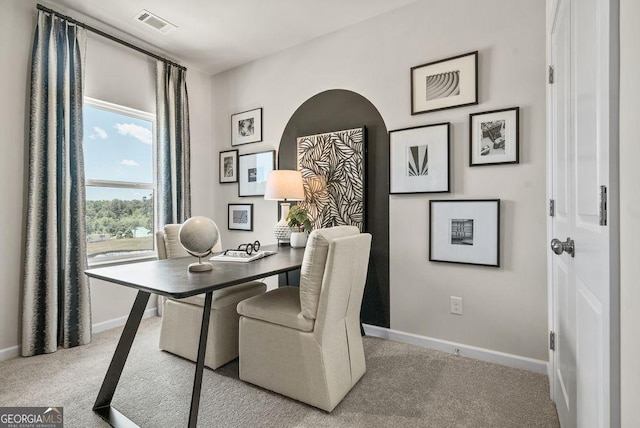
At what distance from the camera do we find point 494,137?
7.26ft

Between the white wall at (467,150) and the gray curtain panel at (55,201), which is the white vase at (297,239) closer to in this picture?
the white wall at (467,150)

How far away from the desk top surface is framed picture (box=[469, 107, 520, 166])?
1.45 meters

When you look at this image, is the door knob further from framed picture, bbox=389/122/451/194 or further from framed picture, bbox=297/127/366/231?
framed picture, bbox=297/127/366/231

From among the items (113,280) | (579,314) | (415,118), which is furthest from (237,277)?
(415,118)

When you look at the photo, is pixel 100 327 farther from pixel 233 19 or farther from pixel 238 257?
pixel 233 19

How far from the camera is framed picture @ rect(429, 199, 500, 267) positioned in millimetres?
2221

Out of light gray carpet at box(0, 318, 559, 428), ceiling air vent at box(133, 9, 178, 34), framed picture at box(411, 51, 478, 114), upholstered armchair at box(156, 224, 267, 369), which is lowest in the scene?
light gray carpet at box(0, 318, 559, 428)

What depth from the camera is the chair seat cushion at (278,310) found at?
170cm


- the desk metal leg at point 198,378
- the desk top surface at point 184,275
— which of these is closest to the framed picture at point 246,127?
the desk top surface at point 184,275

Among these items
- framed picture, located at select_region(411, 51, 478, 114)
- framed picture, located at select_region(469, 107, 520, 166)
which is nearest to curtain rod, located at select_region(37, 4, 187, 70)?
framed picture, located at select_region(411, 51, 478, 114)

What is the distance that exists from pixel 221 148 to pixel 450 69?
2.61 meters

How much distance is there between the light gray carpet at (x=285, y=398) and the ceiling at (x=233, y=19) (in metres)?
2.69

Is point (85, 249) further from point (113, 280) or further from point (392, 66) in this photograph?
point (392, 66)

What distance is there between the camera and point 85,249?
8.71 ft
